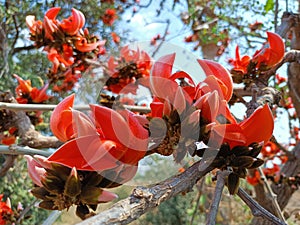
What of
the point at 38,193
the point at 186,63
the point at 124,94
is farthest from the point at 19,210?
the point at 38,193

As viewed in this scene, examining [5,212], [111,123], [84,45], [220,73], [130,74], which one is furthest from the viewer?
[130,74]

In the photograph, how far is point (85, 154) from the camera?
1.23ft

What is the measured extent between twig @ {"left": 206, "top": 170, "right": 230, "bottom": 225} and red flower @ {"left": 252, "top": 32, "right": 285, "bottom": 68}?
1.45 ft

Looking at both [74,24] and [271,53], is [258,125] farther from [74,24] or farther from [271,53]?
[74,24]

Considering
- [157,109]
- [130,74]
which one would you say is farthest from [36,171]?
[130,74]

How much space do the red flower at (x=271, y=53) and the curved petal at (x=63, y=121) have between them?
0.50m

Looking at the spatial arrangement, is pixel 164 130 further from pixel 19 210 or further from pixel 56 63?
pixel 56 63

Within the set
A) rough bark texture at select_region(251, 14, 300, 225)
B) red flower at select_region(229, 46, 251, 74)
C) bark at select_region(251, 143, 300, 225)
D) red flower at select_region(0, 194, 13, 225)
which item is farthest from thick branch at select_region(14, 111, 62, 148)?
bark at select_region(251, 143, 300, 225)

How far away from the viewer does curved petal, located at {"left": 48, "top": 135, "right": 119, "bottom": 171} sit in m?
0.37

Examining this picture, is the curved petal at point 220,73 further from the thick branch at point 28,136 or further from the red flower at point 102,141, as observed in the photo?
the thick branch at point 28,136

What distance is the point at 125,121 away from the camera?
399 millimetres

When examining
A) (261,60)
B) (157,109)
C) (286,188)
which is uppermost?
(157,109)

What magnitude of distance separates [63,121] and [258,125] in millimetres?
197

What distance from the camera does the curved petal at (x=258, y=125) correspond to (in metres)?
0.42
